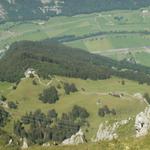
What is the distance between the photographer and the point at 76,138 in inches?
5143

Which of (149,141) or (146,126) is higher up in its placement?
(149,141)

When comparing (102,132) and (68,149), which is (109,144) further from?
(102,132)

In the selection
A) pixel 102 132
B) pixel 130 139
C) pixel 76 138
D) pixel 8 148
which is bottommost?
pixel 102 132

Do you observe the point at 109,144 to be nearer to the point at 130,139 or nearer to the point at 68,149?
the point at 130,139

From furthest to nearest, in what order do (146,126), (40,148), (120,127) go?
1. (120,127)
2. (146,126)
3. (40,148)

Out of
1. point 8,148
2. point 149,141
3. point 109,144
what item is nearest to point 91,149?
point 109,144

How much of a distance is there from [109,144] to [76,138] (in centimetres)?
8201

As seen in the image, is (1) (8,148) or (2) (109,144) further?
(1) (8,148)

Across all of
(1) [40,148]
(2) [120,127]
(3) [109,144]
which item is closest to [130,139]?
(3) [109,144]

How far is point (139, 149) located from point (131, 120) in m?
128

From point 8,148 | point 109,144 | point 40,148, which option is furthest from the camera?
point 8,148

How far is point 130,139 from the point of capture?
50781mm

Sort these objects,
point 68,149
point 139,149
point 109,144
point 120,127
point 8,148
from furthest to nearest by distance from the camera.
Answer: point 120,127
point 8,148
point 68,149
point 109,144
point 139,149

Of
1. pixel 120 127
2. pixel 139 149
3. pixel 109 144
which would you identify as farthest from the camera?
pixel 120 127
